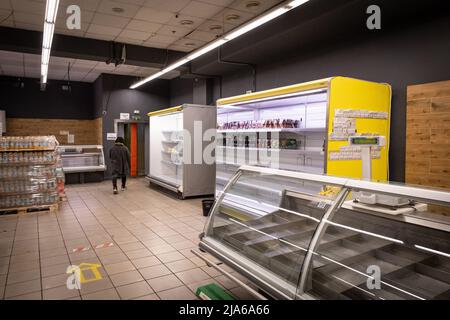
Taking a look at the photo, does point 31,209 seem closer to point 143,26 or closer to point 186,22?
point 143,26

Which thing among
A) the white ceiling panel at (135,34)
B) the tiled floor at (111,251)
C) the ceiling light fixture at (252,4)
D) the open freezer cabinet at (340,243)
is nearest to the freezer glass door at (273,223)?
the open freezer cabinet at (340,243)

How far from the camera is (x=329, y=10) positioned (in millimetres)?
4500

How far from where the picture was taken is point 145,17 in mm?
6312

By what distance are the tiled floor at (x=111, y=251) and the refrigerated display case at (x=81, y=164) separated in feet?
10.1

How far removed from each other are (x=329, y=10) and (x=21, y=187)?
6858mm

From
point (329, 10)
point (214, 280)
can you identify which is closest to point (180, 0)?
A: point (329, 10)

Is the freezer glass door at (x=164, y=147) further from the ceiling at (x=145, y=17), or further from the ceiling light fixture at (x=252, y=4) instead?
the ceiling light fixture at (x=252, y=4)

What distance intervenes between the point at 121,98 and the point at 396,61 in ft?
32.8

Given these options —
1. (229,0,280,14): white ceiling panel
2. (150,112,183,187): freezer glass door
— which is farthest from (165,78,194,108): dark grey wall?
(229,0,280,14): white ceiling panel

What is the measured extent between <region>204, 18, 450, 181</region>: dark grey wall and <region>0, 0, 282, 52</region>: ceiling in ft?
4.58

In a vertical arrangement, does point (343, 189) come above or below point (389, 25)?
below

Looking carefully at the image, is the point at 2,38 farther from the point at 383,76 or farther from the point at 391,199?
the point at 391,199

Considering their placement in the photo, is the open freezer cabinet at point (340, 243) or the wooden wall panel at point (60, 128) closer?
the open freezer cabinet at point (340, 243)

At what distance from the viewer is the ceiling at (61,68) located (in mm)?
9945
